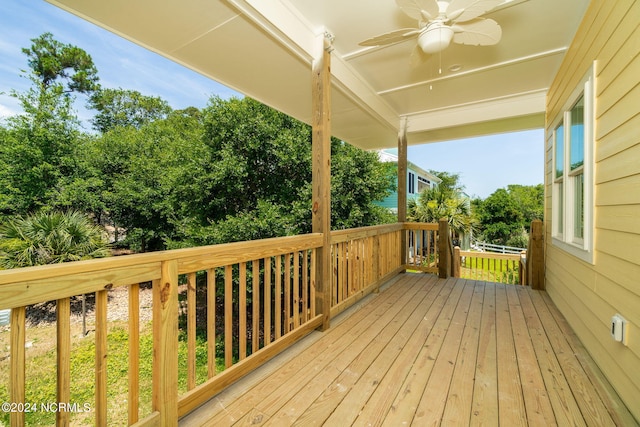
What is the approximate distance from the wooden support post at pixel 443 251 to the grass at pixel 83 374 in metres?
4.92

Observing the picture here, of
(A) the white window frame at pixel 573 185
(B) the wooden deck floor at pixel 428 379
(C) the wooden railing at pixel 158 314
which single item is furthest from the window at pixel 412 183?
(C) the wooden railing at pixel 158 314

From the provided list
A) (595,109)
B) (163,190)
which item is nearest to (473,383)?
(595,109)

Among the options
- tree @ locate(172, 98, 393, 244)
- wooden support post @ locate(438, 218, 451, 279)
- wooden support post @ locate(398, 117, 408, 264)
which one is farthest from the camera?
tree @ locate(172, 98, 393, 244)

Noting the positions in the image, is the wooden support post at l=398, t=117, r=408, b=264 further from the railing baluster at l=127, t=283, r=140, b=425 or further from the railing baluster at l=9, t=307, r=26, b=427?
the railing baluster at l=9, t=307, r=26, b=427

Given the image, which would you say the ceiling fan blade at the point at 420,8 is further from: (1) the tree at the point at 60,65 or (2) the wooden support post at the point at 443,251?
(1) the tree at the point at 60,65

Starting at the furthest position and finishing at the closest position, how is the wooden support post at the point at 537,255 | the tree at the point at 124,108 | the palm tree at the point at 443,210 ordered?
the tree at the point at 124,108 → the palm tree at the point at 443,210 → the wooden support post at the point at 537,255

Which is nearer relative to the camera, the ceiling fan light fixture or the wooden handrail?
the wooden handrail

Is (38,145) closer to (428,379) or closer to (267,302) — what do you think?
(267,302)

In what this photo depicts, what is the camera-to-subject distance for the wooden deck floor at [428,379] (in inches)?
56.3

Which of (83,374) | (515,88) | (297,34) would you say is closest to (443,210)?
(515,88)

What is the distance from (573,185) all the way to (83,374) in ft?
29.0

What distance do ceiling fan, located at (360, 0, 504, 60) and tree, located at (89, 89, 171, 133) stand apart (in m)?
16.6

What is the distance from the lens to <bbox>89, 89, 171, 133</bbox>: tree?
14484 mm

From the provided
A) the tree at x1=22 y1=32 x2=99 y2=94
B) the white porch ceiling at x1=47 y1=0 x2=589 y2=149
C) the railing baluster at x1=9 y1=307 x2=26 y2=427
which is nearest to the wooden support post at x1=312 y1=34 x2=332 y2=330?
the white porch ceiling at x1=47 y1=0 x2=589 y2=149
